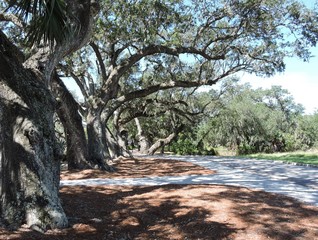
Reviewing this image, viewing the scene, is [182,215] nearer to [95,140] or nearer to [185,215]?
[185,215]

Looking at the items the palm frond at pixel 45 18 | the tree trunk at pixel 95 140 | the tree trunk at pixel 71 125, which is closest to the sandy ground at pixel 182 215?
the palm frond at pixel 45 18

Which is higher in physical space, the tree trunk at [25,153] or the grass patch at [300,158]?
the tree trunk at [25,153]

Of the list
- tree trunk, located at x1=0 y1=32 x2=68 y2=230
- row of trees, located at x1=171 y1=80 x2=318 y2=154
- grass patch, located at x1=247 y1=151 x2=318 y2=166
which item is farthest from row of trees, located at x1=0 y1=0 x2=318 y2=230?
row of trees, located at x1=171 y1=80 x2=318 y2=154

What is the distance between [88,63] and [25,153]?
14351 millimetres

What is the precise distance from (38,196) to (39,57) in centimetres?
309

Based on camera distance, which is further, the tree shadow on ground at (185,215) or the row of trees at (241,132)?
the row of trees at (241,132)

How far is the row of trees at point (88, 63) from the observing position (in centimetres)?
496

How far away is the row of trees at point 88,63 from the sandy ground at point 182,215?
2.54 ft

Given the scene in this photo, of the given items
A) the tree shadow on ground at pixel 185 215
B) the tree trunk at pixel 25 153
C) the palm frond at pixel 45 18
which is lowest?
the tree shadow on ground at pixel 185 215

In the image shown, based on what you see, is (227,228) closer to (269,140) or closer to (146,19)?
(146,19)

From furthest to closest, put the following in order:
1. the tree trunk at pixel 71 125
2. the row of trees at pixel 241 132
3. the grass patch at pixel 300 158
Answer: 1. the row of trees at pixel 241 132
2. the grass patch at pixel 300 158
3. the tree trunk at pixel 71 125

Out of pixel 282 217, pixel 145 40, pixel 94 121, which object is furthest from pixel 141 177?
pixel 282 217

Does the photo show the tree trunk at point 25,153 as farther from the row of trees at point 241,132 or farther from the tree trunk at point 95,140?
the row of trees at point 241,132

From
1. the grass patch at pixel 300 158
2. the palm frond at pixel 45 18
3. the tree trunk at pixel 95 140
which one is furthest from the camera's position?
the grass patch at pixel 300 158
